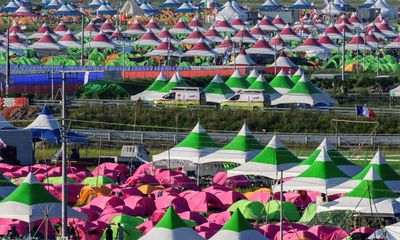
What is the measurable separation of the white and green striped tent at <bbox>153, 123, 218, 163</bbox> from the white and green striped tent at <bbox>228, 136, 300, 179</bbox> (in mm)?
2735

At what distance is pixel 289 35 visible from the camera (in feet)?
302

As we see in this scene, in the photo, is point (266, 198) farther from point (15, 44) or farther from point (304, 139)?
point (15, 44)

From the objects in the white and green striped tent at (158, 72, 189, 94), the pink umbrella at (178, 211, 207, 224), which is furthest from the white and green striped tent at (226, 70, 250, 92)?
the pink umbrella at (178, 211, 207, 224)

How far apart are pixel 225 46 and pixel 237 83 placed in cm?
1995

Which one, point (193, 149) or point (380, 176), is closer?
point (380, 176)

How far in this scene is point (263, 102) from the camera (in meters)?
60.9

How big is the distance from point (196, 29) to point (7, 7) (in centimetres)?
2564

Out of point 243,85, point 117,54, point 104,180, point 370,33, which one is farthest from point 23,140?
point 370,33

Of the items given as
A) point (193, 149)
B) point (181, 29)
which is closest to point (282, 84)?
point (193, 149)

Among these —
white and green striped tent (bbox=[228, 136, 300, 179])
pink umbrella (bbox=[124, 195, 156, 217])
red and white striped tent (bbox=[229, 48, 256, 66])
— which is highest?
red and white striped tent (bbox=[229, 48, 256, 66])

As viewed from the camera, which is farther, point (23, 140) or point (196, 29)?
point (196, 29)

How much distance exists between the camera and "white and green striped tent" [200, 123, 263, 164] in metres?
47.5

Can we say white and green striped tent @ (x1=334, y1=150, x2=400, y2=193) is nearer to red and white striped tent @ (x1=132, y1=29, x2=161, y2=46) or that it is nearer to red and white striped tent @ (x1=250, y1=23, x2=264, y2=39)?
red and white striped tent @ (x1=132, y1=29, x2=161, y2=46)

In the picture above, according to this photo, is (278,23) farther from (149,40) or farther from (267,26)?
(149,40)
